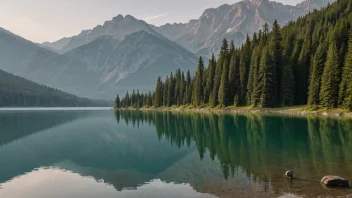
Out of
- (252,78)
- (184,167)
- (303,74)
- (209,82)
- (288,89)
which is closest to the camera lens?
(184,167)

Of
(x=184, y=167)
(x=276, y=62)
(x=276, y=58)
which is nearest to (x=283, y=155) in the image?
(x=184, y=167)

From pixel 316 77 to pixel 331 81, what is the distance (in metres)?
10.8

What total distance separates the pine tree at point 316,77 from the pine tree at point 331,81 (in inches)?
138

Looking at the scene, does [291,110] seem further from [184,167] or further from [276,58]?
[184,167]

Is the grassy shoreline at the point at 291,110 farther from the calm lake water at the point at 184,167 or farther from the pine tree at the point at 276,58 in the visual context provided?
the calm lake water at the point at 184,167

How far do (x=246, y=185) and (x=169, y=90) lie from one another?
17550cm

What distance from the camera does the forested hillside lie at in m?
97.6

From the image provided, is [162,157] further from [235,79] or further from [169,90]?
[169,90]

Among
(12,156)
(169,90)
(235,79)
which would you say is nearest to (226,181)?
(12,156)

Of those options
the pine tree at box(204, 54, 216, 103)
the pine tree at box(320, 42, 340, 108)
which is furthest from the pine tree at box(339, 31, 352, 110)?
the pine tree at box(204, 54, 216, 103)

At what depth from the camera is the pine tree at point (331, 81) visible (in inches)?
3770

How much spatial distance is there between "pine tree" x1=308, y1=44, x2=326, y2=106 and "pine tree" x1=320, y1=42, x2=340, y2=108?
3.51m

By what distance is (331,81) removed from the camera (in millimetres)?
97000

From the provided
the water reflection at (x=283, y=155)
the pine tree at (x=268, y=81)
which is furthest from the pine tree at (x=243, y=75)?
the water reflection at (x=283, y=155)
